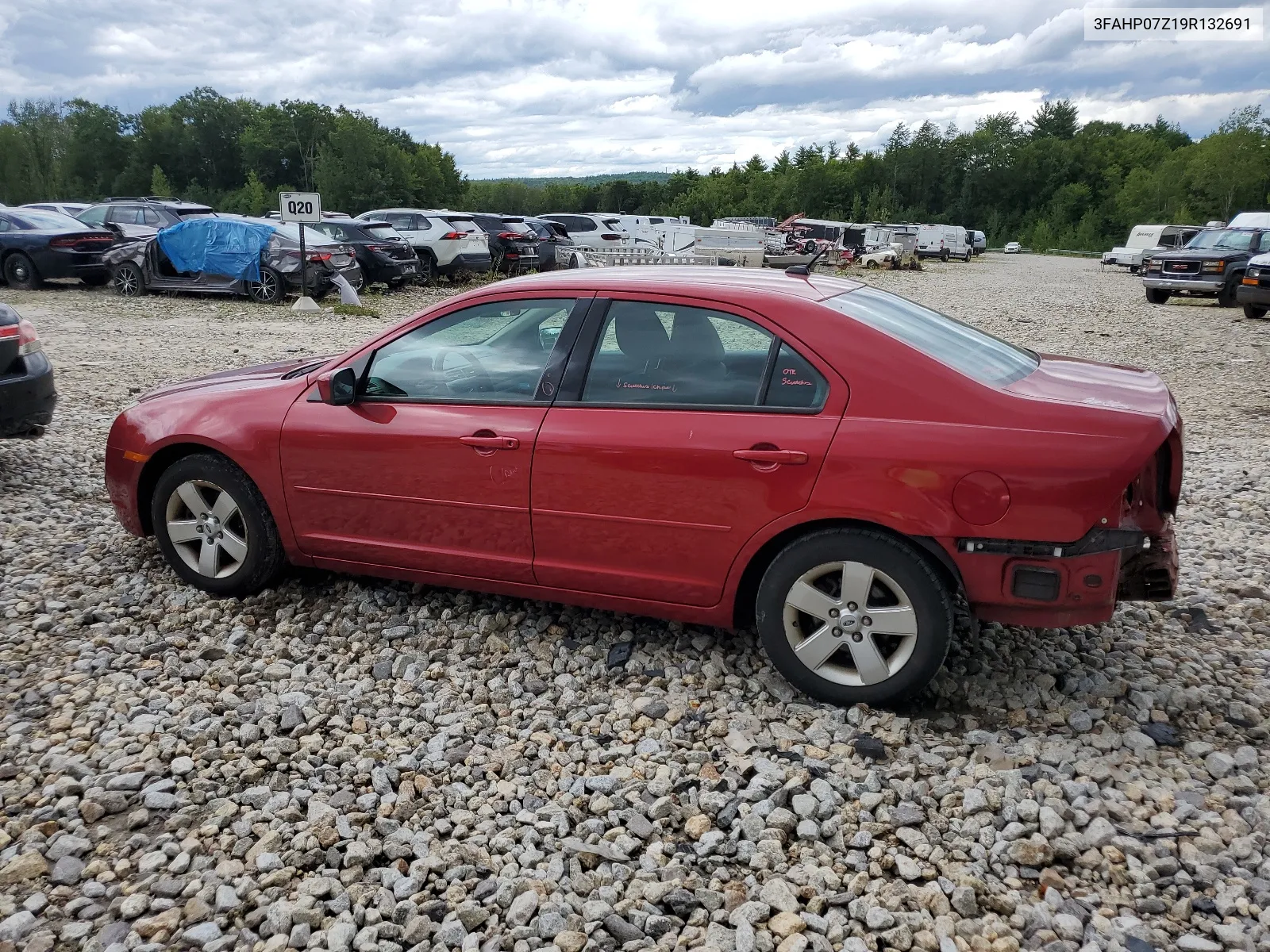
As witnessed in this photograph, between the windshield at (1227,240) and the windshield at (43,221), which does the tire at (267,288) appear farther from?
the windshield at (1227,240)

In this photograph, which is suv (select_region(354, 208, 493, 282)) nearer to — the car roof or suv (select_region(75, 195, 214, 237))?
suv (select_region(75, 195, 214, 237))

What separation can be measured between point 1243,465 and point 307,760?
7.14 meters

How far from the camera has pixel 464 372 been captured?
14.1 ft

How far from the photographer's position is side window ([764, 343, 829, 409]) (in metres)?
3.65

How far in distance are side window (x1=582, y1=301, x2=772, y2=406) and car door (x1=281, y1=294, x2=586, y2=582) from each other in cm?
20

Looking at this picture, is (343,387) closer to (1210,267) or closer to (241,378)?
(241,378)

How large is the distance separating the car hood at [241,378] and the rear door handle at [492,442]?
48.2 inches

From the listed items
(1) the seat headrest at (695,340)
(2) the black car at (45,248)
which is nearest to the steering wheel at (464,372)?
(1) the seat headrest at (695,340)

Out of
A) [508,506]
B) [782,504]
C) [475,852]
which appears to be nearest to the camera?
[475,852]

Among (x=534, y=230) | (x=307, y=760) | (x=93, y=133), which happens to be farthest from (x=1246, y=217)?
(x=93, y=133)

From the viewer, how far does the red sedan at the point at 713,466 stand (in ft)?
11.2

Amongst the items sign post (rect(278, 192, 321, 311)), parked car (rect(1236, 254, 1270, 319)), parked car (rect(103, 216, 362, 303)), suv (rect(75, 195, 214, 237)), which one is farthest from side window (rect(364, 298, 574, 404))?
suv (rect(75, 195, 214, 237))

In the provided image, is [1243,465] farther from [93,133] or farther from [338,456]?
[93,133]

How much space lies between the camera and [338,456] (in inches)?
173
